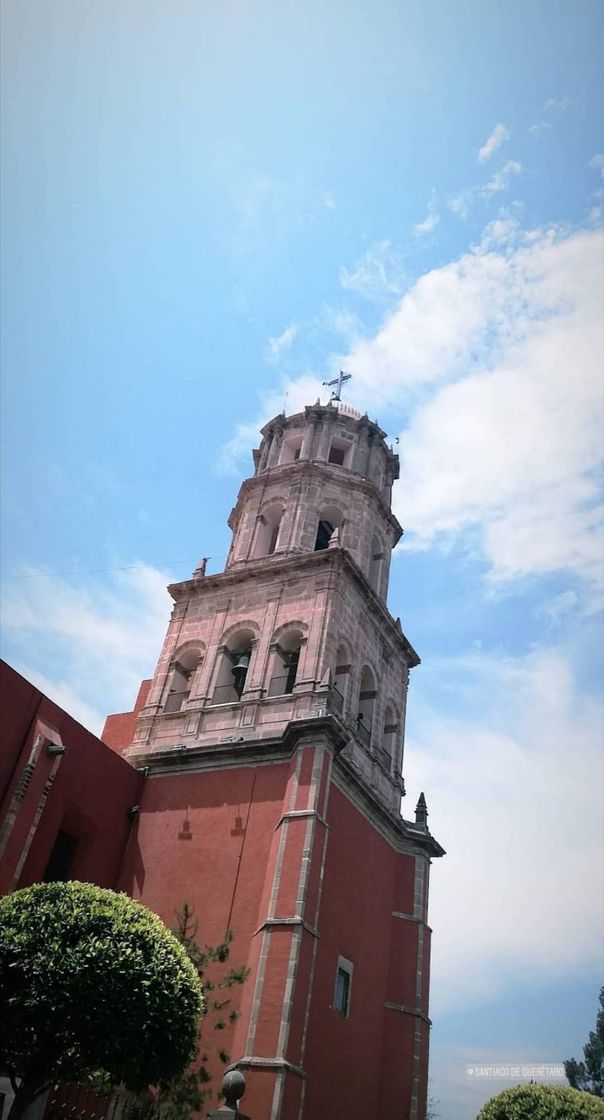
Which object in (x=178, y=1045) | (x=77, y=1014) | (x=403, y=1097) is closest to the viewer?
(x=77, y=1014)

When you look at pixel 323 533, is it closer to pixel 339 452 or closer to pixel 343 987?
pixel 339 452

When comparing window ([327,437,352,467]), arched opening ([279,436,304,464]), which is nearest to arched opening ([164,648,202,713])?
arched opening ([279,436,304,464])

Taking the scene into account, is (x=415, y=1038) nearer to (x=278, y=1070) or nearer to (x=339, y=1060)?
(x=339, y=1060)

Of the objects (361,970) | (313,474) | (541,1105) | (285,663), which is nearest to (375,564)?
(313,474)

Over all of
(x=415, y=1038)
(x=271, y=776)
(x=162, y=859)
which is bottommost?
(x=415, y=1038)

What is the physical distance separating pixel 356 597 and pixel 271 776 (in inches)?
229

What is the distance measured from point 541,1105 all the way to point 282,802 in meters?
6.90

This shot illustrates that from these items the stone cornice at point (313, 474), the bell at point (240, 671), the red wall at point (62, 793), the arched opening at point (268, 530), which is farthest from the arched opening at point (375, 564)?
the red wall at point (62, 793)

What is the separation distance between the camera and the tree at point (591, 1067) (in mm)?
32478

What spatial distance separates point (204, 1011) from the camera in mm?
15414

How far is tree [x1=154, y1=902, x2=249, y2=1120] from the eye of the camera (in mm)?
14398

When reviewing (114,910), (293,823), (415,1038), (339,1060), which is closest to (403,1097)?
(415,1038)

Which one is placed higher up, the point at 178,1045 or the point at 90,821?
the point at 90,821

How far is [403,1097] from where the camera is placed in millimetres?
17516
